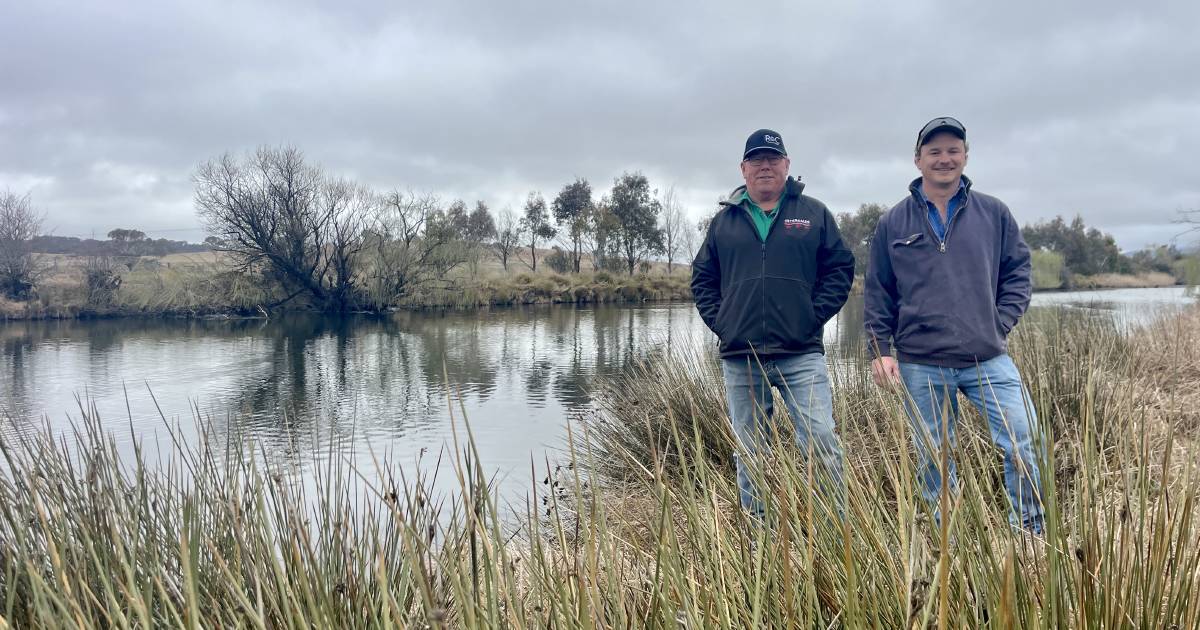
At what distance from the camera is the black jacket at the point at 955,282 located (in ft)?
8.25

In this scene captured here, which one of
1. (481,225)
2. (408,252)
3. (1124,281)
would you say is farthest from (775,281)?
(1124,281)

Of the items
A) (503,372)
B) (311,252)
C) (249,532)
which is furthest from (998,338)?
(311,252)

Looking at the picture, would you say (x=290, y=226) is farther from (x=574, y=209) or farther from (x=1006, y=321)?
(x=1006, y=321)

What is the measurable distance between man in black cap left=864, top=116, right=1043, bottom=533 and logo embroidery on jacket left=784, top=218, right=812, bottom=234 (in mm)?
324

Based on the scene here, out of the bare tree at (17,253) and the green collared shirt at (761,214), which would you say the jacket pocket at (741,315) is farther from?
the bare tree at (17,253)

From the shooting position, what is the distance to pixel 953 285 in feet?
8.35

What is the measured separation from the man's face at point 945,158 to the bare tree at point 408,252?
28.6 metres

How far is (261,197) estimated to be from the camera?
95.1 feet

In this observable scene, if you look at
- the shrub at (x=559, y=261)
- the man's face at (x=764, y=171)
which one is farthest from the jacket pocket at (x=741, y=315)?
the shrub at (x=559, y=261)

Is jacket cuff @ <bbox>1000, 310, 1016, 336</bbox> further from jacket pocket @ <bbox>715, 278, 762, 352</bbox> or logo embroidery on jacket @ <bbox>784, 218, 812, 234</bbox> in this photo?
jacket pocket @ <bbox>715, 278, 762, 352</bbox>

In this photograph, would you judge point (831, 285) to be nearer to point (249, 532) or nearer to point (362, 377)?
point (249, 532)

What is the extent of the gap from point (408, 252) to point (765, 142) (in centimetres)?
2888

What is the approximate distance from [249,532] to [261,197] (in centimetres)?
3075

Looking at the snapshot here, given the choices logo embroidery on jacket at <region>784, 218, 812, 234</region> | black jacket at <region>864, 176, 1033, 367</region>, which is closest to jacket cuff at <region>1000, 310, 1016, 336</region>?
black jacket at <region>864, 176, 1033, 367</region>
